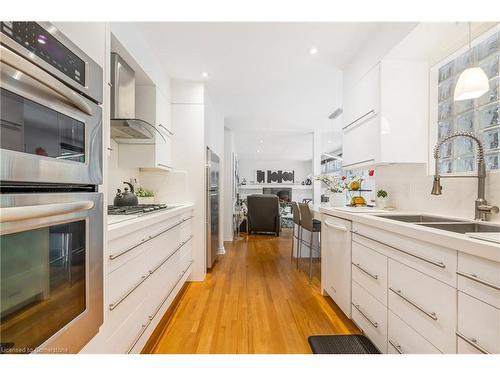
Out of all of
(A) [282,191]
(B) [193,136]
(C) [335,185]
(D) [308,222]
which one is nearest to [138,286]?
(B) [193,136]

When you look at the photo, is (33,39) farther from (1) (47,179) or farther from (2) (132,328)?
(2) (132,328)

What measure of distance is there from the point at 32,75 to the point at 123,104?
155cm

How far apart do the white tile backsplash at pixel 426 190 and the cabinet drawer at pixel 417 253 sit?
1.88 ft

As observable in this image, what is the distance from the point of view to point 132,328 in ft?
4.36

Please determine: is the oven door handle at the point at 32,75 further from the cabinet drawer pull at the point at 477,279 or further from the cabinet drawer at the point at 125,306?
the cabinet drawer pull at the point at 477,279

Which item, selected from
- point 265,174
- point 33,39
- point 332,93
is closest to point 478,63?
point 332,93

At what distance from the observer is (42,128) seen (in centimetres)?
68

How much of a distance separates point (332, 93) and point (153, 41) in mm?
2420

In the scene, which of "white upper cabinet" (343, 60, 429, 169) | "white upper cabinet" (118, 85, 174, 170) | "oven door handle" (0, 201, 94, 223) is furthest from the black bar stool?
"oven door handle" (0, 201, 94, 223)

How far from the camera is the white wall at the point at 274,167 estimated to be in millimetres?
11013

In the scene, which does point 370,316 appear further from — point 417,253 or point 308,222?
point 308,222

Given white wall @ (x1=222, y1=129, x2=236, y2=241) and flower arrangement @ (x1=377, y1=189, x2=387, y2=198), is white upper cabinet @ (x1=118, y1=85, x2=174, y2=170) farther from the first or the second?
white wall @ (x1=222, y1=129, x2=236, y2=241)

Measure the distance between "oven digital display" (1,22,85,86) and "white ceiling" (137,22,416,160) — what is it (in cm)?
146

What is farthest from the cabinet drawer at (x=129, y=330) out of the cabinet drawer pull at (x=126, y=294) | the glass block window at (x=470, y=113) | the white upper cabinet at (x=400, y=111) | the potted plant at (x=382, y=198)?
the glass block window at (x=470, y=113)
